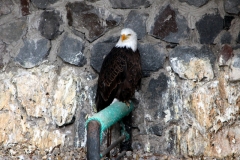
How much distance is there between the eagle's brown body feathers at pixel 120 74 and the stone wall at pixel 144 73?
5.0 inches

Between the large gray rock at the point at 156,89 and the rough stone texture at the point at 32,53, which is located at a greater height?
the rough stone texture at the point at 32,53

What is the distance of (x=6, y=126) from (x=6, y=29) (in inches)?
28.9

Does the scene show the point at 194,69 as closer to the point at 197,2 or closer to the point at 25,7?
the point at 197,2

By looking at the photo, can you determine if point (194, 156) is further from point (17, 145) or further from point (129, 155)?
point (17, 145)

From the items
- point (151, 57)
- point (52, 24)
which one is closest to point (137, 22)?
point (151, 57)

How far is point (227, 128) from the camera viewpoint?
10.9 ft

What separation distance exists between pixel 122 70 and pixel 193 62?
1.66 ft

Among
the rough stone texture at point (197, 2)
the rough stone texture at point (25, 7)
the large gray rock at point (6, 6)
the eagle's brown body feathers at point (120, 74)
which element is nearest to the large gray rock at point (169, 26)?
the rough stone texture at point (197, 2)

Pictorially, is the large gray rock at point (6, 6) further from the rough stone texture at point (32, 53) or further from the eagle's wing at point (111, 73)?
the eagle's wing at point (111, 73)

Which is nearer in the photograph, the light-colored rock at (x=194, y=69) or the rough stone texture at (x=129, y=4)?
the light-colored rock at (x=194, y=69)

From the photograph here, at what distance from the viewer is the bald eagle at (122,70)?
3.36 m

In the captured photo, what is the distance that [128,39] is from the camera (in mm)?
3346

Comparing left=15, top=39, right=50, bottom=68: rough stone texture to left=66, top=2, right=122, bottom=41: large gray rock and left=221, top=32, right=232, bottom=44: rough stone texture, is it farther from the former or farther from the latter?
left=221, top=32, right=232, bottom=44: rough stone texture

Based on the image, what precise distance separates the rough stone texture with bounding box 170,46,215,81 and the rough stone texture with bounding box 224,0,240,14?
31cm
